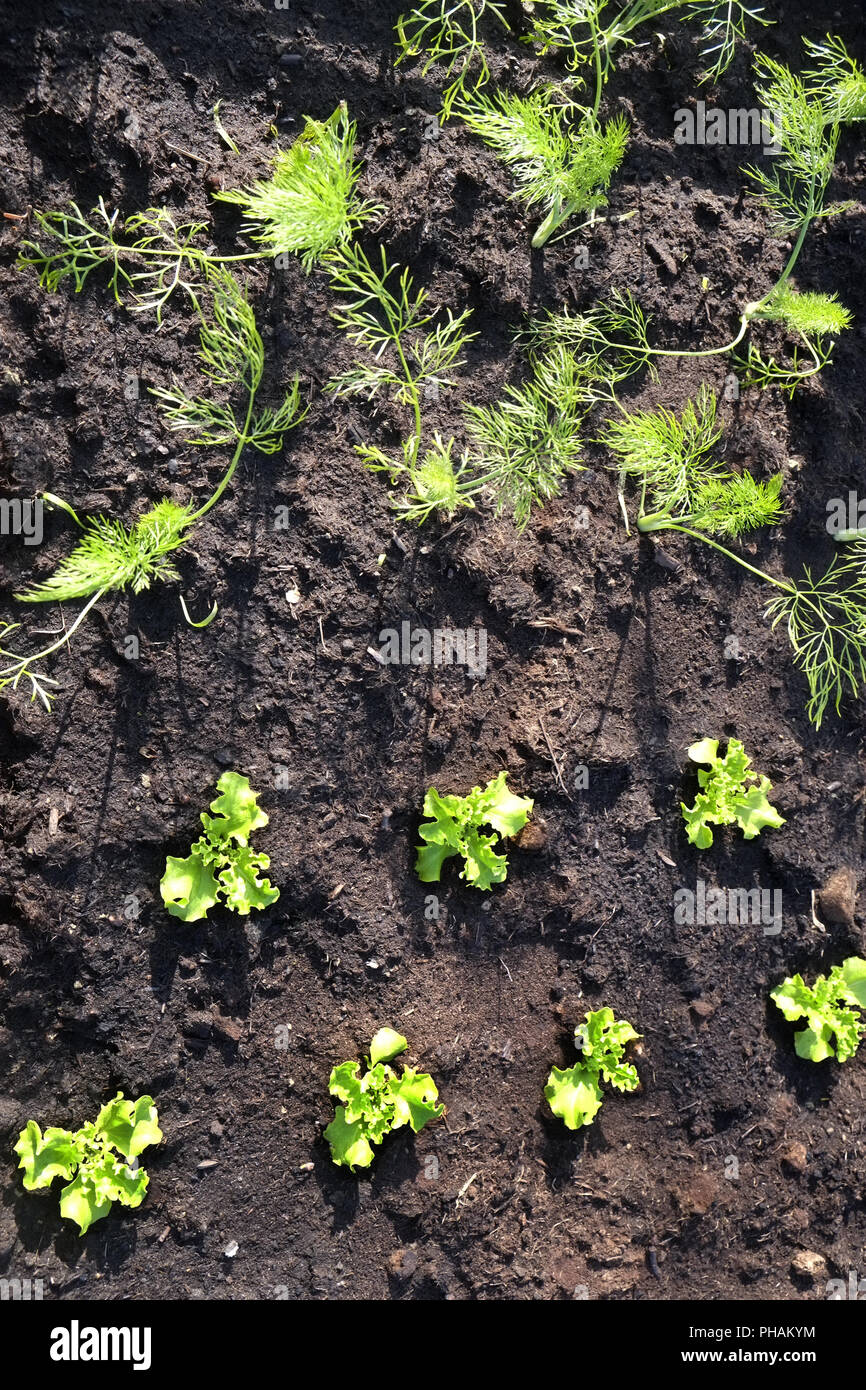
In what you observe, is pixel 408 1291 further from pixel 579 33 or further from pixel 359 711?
pixel 579 33

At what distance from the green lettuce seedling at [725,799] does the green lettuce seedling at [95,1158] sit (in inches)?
70.2

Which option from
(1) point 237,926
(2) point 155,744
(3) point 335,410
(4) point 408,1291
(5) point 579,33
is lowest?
(4) point 408,1291

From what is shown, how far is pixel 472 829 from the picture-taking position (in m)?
2.45

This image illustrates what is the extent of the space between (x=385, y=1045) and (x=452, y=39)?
2.97 m

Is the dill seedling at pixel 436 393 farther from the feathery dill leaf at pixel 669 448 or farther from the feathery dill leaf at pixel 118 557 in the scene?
the feathery dill leaf at pixel 118 557

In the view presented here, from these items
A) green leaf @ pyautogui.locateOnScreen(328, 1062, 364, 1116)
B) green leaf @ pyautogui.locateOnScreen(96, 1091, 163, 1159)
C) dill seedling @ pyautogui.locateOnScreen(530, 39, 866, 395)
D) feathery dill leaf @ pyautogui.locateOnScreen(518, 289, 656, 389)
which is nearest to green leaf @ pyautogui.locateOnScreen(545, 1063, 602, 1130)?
green leaf @ pyautogui.locateOnScreen(328, 1062, 364, 1116)

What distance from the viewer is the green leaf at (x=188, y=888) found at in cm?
233

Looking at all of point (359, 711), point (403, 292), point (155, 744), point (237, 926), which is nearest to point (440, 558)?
point (359, 711)

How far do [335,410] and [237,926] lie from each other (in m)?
1.52

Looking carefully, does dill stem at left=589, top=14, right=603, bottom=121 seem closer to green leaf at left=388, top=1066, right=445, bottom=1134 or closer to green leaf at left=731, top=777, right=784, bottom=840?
green leaf at left=731, top=777, right=784, bottom=840

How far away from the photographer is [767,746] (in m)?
2.75
